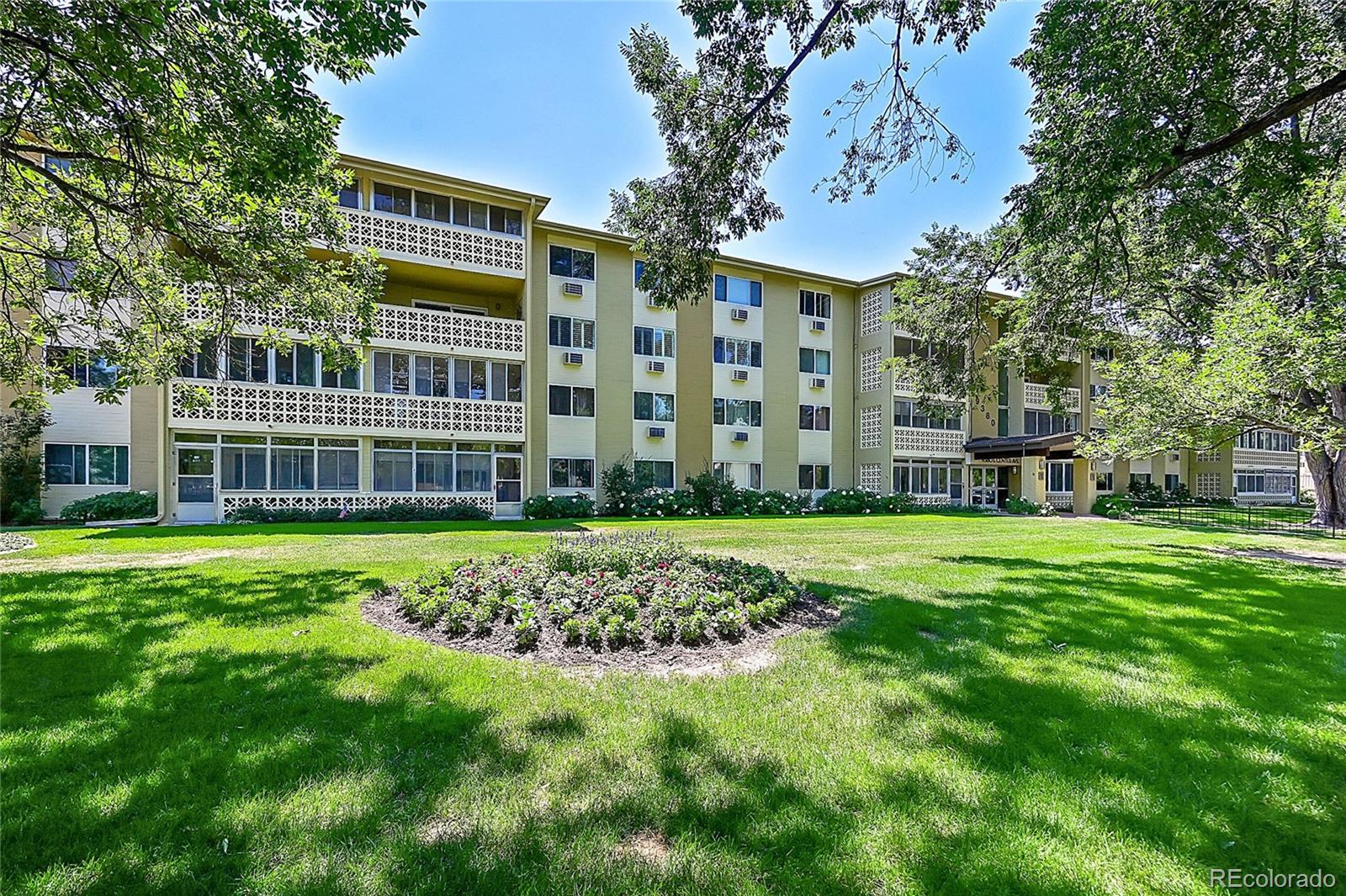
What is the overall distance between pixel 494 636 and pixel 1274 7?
10640 mm

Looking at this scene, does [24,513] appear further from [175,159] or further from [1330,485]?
[1330,485]

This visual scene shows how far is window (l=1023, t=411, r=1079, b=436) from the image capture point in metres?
33.3

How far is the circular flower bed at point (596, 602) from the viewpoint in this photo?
536 cm

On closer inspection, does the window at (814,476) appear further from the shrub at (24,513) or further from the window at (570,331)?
the shrub at (24,513)

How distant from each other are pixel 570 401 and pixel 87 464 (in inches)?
632

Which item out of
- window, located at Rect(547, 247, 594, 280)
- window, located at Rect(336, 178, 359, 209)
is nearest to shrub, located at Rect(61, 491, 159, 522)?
window, located at Rect(336, 178, 359, 209)

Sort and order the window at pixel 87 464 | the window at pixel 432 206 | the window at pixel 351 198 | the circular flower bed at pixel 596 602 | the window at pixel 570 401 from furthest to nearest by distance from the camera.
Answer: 1. the window at pixel 570 401
2. the window at pixel 432 206
3. the window at pixel 351 198
4. the window at pixel 87 464
5. the circular flower bed at pixel 596 602

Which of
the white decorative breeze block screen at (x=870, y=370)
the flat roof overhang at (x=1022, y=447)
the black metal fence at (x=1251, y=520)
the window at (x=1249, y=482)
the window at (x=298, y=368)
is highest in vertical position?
the white decorative breeze block screen at (x=870, y=370)

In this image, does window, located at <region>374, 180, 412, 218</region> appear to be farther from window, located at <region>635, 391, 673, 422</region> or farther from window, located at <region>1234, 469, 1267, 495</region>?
window, located at <region>1234, 469, 1267, 495</region>

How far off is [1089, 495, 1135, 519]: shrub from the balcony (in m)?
27.7

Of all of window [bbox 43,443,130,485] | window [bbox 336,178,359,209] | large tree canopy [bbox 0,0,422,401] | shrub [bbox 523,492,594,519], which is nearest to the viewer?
large tree canopy [bbox 0,0,422,401]

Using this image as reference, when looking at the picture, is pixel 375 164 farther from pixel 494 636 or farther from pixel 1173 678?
pixel 1173 678

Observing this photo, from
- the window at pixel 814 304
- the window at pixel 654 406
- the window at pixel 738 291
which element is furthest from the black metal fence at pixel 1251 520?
the window at pixel 654 406

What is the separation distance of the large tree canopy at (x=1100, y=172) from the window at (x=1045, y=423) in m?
20.2
